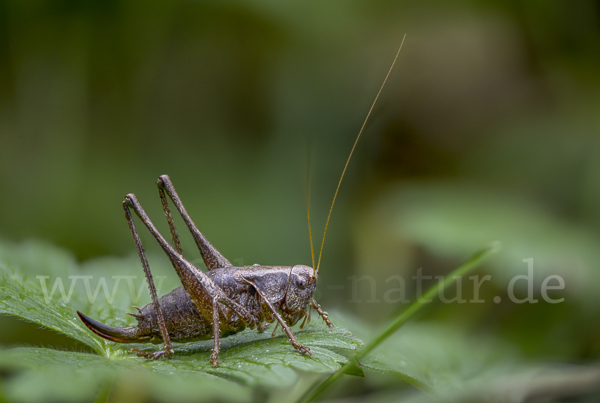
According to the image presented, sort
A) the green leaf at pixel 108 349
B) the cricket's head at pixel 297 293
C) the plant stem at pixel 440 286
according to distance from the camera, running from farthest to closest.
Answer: the cricket's head at pixel 297 293
the plant stem at pixel 440 286
the green leaf at pixel 108 349

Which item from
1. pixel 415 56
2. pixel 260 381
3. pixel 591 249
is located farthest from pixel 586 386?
pixel 415 56


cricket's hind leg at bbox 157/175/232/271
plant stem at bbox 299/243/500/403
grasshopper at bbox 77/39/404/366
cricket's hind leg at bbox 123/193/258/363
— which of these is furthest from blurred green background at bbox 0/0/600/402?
plant stem at bbox 299/243/500/403

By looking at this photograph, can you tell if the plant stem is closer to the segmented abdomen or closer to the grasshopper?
the grasshopper

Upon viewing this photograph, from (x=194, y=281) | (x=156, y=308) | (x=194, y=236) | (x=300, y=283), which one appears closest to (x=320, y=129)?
(x=194, y=236)

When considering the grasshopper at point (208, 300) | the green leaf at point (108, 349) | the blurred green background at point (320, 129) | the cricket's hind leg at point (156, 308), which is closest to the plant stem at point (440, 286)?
the green leaf at point (108, 349)

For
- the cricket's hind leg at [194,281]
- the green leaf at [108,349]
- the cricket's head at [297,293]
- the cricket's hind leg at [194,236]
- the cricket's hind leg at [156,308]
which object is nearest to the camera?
the green leaf at [108,349]

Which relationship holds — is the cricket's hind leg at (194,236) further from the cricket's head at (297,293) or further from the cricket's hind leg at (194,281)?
the cricket's head at (297,293)

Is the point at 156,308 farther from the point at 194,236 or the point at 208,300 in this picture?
the point at 194,236
